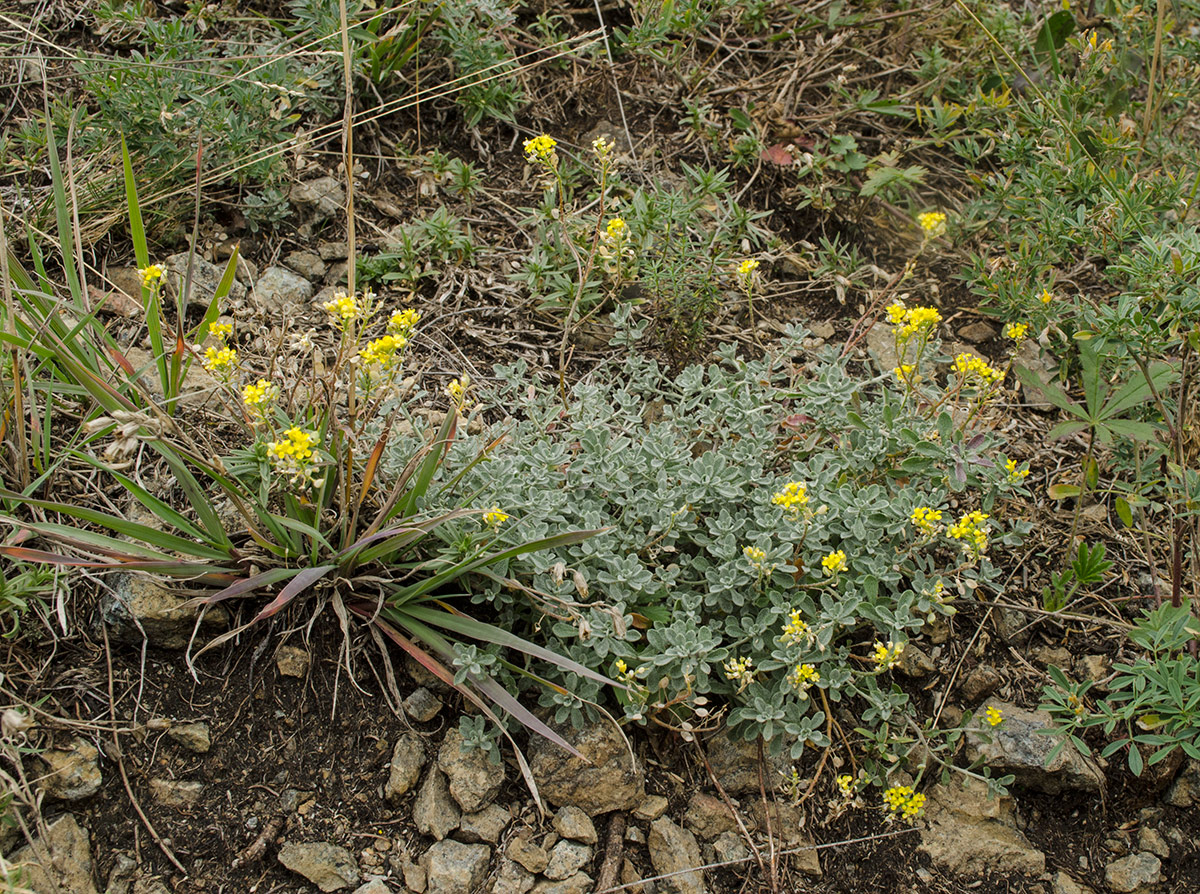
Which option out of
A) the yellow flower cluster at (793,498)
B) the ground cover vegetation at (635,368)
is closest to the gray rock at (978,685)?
the ground cover vegetation at (635,368)

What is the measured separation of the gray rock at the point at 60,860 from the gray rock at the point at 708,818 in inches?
53.1

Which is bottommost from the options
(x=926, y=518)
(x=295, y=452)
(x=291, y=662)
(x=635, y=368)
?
(x=291, y=662)

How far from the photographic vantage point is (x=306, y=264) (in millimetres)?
3186

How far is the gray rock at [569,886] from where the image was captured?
6.86 ft

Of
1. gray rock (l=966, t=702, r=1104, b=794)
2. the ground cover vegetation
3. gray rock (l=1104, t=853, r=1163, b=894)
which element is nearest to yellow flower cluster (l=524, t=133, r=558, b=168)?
the ground cover vegetation

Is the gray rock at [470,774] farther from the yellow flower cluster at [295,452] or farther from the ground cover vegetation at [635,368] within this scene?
the yellow flower cluster at [295,452]

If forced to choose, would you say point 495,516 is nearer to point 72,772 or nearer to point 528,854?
point 528,854

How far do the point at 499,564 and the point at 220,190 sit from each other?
1899mm

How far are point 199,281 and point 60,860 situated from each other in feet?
5.85

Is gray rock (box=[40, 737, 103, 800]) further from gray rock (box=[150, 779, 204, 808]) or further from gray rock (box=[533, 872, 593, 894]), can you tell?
gray rock (box=[533, 872, 593, 894])

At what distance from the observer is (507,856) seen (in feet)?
7.00

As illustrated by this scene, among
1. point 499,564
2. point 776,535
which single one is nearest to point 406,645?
point 499,564

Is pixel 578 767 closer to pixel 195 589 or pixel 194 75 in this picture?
pixel 195 589

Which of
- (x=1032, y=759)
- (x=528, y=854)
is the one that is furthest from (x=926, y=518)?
(x=528, y=854)
